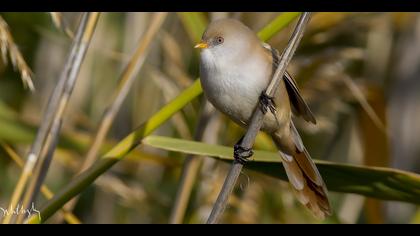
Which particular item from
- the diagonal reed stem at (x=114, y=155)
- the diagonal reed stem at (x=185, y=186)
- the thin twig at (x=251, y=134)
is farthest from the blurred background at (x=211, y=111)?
the thin twig at (x=251, y=134)

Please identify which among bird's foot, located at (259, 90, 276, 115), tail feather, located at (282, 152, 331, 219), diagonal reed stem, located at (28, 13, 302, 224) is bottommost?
diagonal reed stem, located at (28, 13, 302, 224)

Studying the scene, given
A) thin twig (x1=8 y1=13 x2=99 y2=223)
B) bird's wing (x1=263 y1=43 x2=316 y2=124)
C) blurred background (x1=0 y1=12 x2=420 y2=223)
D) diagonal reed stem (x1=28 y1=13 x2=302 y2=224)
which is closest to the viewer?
diagonal reed stem (x1=28 y1=13 x2=302 y2=224)

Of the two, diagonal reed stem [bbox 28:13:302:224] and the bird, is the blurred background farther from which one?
diagonal reed stem [bbox 28:13:302:224]

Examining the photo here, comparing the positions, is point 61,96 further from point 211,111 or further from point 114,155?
point 211,111

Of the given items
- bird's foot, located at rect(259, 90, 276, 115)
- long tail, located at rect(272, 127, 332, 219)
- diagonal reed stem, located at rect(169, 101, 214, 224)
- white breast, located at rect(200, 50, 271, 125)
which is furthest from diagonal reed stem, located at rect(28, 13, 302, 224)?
diagonal reed stem, located at rect(169, 101, 214, 224)

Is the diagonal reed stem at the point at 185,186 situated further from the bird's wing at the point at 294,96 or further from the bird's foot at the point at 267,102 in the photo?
the bird's foot at the point at 267,102

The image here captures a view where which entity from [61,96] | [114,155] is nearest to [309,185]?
[114,155]
